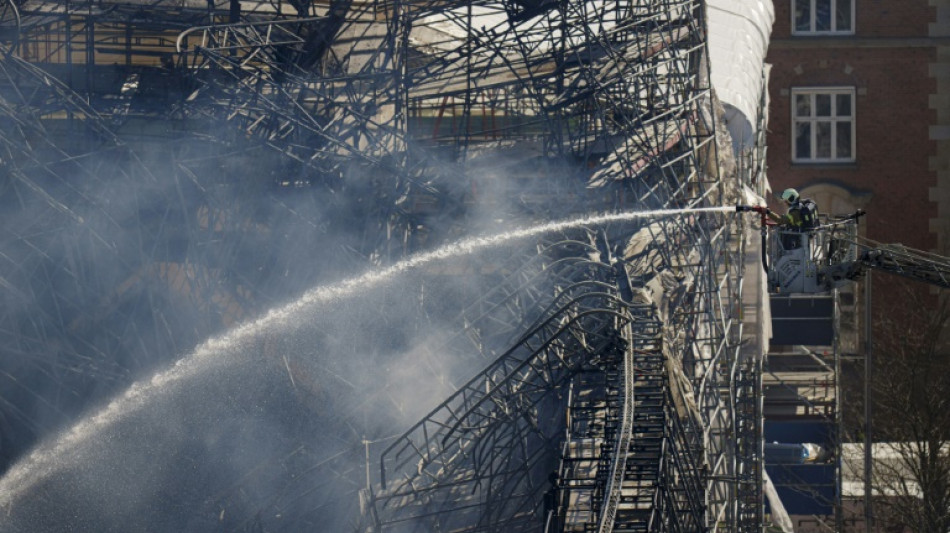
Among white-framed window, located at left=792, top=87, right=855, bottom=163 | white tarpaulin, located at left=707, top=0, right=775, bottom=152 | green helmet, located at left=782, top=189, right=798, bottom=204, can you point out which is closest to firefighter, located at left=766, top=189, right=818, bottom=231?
green helmet, located at left=782, top=189, right=798, bottom=204

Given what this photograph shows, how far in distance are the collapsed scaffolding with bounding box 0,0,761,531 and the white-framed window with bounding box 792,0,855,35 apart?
837 inches

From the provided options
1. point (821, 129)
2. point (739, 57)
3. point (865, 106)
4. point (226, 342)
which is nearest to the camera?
point (226, 342)

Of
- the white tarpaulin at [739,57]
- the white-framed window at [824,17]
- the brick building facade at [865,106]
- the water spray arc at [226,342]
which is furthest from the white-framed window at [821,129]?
the water spray arc at [226,342]

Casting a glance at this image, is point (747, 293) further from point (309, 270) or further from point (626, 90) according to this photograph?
point (309, 270)

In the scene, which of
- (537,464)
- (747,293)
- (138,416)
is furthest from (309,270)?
(747,293)

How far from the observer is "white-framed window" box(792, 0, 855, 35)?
185 ft

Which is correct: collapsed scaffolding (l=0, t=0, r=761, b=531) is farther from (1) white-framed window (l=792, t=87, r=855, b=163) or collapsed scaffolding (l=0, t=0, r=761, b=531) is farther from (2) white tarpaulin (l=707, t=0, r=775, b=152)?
(1) white-framed window (l=792, t=87, r=855, b=163)

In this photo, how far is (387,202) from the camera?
33500mm

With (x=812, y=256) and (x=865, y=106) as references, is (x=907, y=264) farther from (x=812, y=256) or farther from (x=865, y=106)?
(x=865, y=106)

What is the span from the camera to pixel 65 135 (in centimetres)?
3294

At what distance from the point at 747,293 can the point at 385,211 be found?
8.14m

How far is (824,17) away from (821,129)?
3407mm

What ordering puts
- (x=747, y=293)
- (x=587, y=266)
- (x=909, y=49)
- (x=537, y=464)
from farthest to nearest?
(x=909, y=49)
(x=747, y=293)
(x=587, y=266)
(x=537, y=464)

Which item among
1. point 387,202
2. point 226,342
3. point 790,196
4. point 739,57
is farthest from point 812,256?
point 739,57
